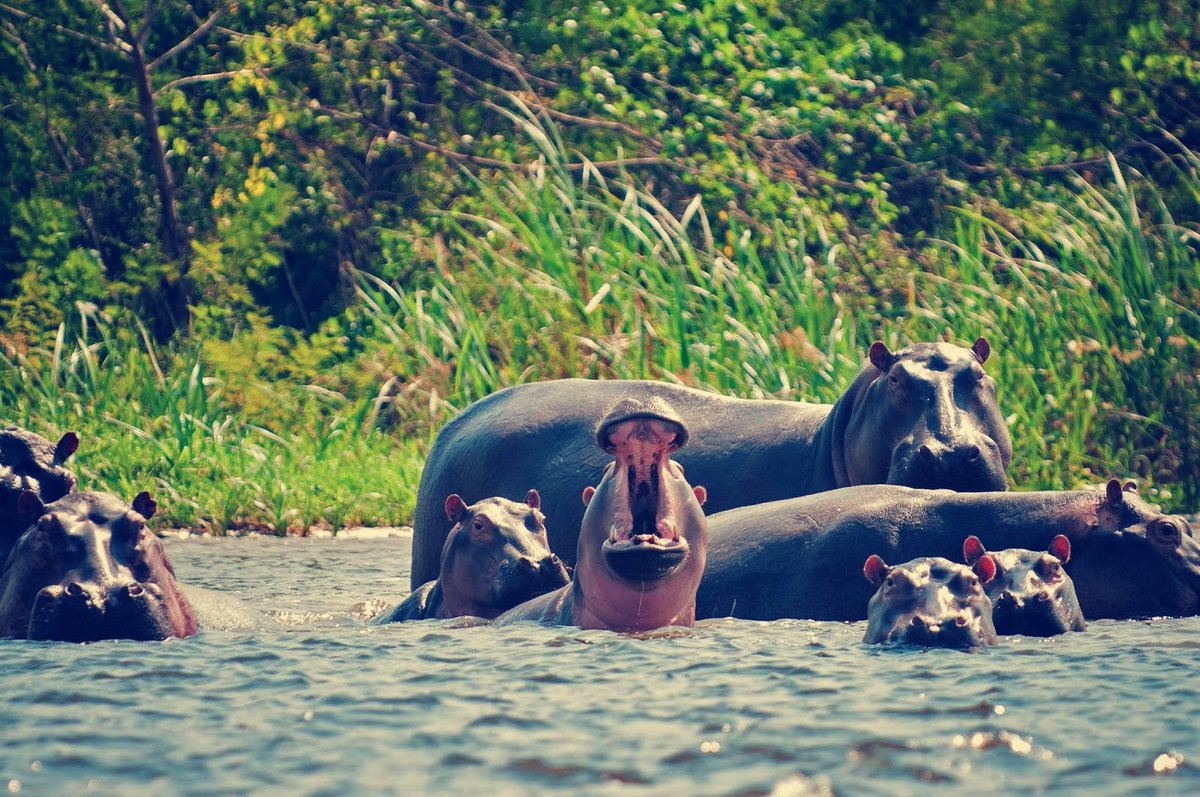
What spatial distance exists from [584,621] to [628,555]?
477 millimetres

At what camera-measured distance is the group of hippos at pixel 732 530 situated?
5.37 meters

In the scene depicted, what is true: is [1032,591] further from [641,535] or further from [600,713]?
[600,713]

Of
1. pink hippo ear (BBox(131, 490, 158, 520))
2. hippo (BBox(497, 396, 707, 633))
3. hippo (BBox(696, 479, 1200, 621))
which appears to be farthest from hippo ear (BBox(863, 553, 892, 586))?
pink hippo ear (BBox(131, 490, 158, 520))

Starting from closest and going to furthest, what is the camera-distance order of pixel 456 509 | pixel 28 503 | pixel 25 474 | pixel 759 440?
pixel 28 503, pixel 25 474, pixel 456 509, pixel 759 440

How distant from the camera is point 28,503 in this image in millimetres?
5809

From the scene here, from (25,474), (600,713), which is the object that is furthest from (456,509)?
(600,713)

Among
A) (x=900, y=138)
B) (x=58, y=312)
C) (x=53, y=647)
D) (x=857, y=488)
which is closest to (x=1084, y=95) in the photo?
(x=900, y=138)

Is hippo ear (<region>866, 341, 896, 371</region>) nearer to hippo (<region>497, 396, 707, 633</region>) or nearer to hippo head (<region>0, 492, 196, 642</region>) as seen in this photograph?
hippo (<region>497, 396, 707, 633</region>)

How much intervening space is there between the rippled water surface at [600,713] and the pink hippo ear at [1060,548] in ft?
0.88

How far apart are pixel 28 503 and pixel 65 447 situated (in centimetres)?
40

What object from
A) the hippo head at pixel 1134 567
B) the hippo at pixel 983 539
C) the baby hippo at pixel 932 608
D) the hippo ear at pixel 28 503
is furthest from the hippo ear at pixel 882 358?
the hippo ear at pixel 28 503

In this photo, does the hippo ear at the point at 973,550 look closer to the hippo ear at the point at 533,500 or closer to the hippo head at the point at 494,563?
the hippo head at the point at 494,563

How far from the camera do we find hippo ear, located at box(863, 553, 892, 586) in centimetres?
554

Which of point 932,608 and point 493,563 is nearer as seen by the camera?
point 932,608
